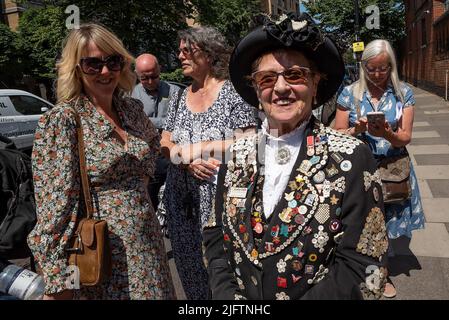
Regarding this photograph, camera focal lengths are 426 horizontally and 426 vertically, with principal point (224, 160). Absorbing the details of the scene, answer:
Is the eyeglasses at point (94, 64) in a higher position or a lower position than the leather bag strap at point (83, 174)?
higher

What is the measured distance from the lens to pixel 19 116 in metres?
10.4

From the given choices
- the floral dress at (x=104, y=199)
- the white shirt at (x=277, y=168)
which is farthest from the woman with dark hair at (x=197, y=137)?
the white shirt at (x=277, y=168)

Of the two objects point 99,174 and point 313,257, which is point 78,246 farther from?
point 313,257

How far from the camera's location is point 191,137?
277 centimetres

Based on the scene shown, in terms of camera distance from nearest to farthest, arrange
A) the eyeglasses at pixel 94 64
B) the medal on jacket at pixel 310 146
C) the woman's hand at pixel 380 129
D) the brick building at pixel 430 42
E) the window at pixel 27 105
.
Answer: the medal on jacket at pixel 310 146
the eyeglasses at pixel 94 64
the woman's hand at pixel 380 129
the window at pixel 27 105
the brick building at pixel 430 42

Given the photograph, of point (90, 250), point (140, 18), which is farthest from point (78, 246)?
point (140, 18)

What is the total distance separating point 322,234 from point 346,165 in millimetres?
249

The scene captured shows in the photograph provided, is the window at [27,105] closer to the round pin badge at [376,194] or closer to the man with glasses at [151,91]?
the man with glasses at [151,91]

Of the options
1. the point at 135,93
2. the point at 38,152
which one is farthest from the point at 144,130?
the point at 135,93

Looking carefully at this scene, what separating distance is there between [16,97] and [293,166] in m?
10.8

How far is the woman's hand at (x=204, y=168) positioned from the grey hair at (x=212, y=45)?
0.64 meters

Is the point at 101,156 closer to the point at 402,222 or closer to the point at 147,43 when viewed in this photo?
the point at 402,222

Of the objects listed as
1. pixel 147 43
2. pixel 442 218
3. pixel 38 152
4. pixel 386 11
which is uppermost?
pixel 386 11

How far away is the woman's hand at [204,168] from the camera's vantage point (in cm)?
259
